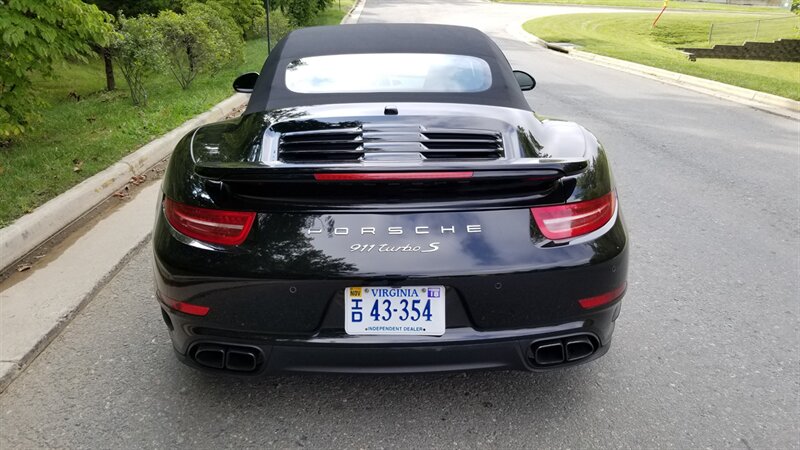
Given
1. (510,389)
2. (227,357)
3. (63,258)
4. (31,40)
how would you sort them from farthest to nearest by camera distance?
(31,40), (63,258), (510,389), (227,357)

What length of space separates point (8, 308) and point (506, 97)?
2.87 m

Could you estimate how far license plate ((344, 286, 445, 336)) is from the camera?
220 cm

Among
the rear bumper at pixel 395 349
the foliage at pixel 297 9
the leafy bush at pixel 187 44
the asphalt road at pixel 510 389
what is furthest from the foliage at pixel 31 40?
the foliage at pixel 297 9

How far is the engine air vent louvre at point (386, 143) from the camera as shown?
2.42 metres

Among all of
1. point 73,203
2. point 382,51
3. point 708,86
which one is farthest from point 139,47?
point 708,86

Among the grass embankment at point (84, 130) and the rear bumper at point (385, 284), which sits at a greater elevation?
the rear bumper at point (385, 284)

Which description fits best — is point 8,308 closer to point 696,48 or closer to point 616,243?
point 616,243

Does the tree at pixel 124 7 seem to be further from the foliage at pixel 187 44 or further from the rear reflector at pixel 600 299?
the rear reflector at pixel 600 299

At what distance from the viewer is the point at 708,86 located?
40.6 ft

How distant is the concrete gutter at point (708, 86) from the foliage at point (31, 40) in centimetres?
955

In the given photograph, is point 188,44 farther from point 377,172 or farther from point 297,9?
point 297,9

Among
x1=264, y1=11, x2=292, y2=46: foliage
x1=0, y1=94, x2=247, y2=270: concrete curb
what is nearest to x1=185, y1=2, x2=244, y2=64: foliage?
x1=0, y1=94, x2=247, y2=270: concrete curb

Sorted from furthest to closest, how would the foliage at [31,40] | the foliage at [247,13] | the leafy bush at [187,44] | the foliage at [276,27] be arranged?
the foliage at [276,27]
the foliage at [247,13]
the leafy bush at [187,44]
the foliage at [31,40]

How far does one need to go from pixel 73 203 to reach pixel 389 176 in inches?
137
